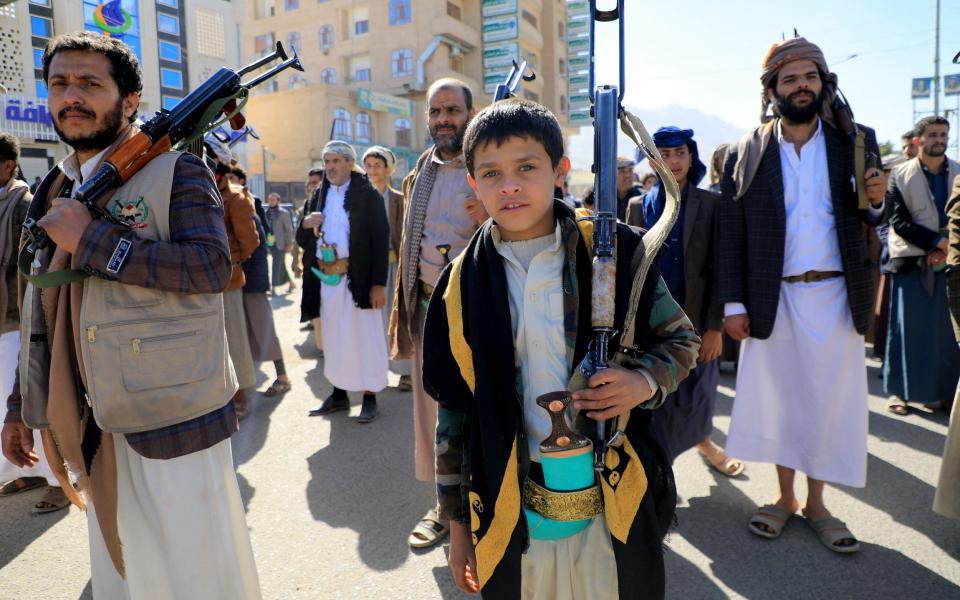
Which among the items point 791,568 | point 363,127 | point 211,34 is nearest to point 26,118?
point 211,34

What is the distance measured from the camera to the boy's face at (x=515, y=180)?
A: 1.59 meters

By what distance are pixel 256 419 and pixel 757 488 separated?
12.5 feet

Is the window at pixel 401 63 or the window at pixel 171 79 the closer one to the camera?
the window at pixel 171 79

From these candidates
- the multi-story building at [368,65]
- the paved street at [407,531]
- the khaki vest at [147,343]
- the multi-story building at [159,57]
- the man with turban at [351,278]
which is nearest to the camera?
the khaki vest at [147,343]

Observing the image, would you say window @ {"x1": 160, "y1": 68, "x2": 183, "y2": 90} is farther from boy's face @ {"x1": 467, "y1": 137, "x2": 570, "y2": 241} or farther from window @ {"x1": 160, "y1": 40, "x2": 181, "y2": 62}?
boy's face @ {"x1": 467, "y1": 137, "x2": 570, "y2": 241}

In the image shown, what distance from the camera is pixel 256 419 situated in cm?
515

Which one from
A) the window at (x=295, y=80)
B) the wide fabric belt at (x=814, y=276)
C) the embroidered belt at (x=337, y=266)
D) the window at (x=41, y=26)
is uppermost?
the window at (x=295, y=80)

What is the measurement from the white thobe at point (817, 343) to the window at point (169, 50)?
21240mm

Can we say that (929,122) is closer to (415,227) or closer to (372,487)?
(415,227)

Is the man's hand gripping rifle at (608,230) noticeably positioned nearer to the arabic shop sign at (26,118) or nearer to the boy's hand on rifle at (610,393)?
the boy's hand on rifle at (610,393)

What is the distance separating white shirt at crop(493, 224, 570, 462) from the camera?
5.32 ft

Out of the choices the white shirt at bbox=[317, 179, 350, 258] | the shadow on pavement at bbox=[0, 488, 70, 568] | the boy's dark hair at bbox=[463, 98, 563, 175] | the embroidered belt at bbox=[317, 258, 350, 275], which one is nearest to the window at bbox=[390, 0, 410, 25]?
the white shirt at bbox=[317, 179, 350, 258]

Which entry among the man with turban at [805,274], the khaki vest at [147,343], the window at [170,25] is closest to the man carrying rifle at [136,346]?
the khaki vest at [147,343]

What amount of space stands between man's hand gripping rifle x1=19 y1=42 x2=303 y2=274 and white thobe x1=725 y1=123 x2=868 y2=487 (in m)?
2.45
